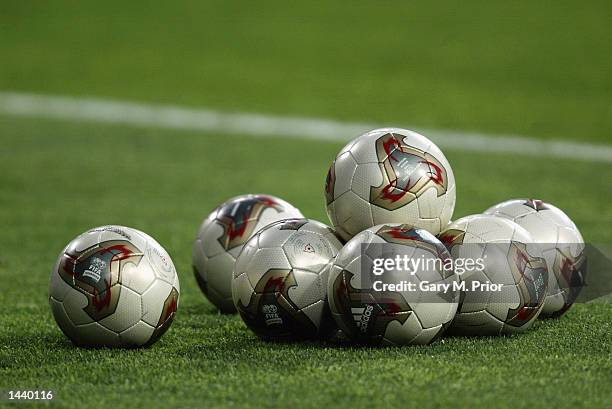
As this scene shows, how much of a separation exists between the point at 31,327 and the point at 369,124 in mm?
11604

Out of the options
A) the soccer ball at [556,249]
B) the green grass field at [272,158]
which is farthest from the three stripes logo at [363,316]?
the soccer ball at [556,249]

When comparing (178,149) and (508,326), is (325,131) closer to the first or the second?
(178,149)

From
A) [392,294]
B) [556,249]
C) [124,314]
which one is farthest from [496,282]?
[124,314]

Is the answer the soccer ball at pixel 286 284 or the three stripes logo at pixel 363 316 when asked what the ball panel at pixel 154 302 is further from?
the three stripes logo at pixel 363 316

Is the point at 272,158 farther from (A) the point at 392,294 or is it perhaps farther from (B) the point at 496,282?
(A) the point at 392,294

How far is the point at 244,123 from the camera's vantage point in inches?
652

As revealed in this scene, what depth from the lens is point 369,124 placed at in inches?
653

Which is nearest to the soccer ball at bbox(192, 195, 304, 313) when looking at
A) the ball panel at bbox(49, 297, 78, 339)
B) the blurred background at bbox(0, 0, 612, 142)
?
the ball panel at bbox(49, 297, 78, 339)

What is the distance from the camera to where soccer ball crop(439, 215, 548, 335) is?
4918 mm

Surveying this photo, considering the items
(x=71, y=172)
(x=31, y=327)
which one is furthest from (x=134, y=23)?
(x=31, y=327)

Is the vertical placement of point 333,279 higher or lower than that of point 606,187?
higher

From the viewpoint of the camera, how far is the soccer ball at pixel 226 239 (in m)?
5.86

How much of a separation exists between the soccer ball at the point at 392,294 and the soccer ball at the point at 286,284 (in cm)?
22

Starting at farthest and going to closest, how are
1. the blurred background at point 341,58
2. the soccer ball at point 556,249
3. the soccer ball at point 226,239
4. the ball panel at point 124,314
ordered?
the blurred background at point 341,58 → the soccer ball at point 226,239 → the soccer ball at point 556,249 → the ball panel at point 124,314
